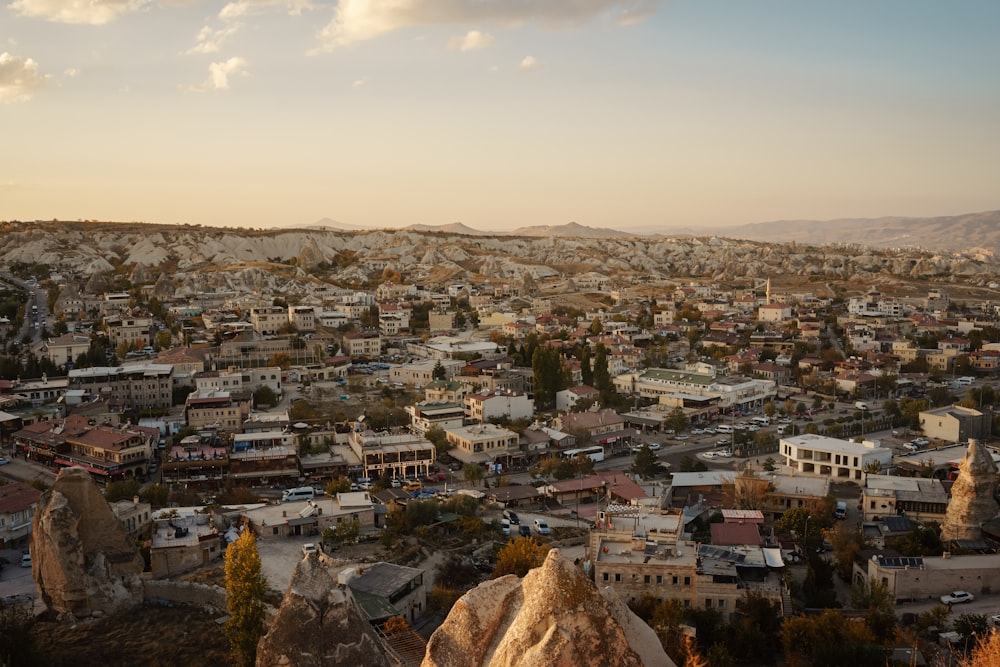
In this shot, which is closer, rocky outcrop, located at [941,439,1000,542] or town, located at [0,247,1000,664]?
town, located at [0,247,1000,664]

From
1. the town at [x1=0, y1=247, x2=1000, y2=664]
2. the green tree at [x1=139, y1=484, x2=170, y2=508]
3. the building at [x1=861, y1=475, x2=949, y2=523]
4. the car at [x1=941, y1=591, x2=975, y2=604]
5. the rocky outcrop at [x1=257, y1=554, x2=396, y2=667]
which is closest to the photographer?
the rocky outcrop at [x1=257, y1=554, x2=396, y2=667]

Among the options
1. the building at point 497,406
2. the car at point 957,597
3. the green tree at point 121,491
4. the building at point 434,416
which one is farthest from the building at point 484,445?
the car at point 957,597

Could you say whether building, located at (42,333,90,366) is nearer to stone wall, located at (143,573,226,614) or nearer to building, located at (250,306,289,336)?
building, located at (250,306,289,336)

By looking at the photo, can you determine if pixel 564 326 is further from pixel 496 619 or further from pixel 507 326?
pixel 496 619

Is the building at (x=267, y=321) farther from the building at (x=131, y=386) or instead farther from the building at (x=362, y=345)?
the building at (x=131, y=386)

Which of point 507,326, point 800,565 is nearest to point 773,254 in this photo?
point 507,326

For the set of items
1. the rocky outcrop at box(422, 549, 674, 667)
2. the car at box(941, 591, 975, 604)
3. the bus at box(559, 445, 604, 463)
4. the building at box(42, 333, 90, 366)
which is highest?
the rocky outcrop at box(422, 549, 674, 667)

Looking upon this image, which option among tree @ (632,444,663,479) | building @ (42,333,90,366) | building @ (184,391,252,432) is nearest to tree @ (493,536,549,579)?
tree @ (632,444,663,479)

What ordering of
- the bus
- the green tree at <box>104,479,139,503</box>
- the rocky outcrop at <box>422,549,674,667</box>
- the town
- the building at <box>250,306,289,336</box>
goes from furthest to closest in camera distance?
the building at <box>250,306,289,336</box>, the bus, the green tree at <box>104,479,139,503</box>, the town, the rocky outcrop at <box>422,549,674,667</box>
